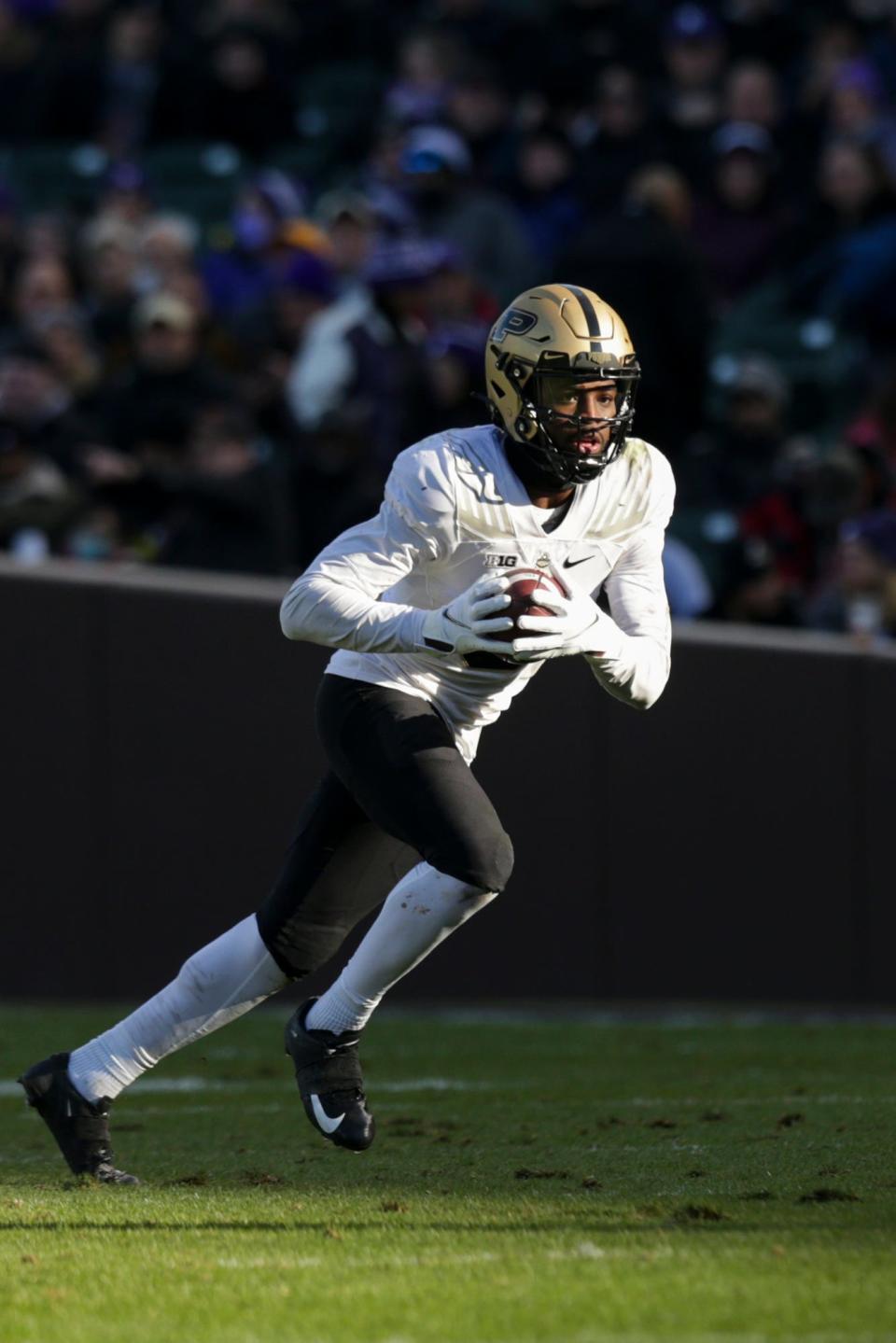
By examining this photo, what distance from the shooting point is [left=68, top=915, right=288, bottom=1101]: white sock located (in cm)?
486

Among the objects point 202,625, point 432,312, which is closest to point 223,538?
point 202,625

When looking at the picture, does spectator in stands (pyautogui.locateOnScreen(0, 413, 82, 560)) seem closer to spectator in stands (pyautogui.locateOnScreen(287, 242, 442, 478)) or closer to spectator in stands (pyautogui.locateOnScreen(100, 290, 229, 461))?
spectator in stands (pyautogui.locateOnScreen(100, 290, 229, 461))

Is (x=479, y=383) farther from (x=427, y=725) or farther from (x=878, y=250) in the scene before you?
(x=427, y=725)

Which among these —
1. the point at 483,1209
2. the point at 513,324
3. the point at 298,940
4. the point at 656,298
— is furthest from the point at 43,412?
the point at 483,1209

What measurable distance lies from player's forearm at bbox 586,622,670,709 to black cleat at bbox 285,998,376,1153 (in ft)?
3.09

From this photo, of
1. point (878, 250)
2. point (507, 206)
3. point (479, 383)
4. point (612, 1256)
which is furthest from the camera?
point (507, 206)

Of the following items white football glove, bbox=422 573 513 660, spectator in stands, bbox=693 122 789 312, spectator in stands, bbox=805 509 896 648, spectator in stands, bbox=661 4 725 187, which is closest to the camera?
white football glove, bbox=422 573 513 660

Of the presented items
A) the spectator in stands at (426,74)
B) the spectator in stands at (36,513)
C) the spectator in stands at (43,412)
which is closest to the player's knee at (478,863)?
the spectator in stands at (36,513)

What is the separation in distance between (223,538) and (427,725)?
4628 mm

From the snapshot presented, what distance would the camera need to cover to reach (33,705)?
8.44 metres

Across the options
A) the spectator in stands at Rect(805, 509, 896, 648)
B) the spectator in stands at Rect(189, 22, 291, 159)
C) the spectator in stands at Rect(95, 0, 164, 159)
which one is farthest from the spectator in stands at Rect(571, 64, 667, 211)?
the spectator in stands at Rect(95, 0, 164, 159)

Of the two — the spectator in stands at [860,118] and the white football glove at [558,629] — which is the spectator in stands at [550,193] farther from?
the white football glove at [558,629]

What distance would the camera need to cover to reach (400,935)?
4.63 metres

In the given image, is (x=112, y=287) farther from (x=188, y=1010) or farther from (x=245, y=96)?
(x=188, y=1010)
